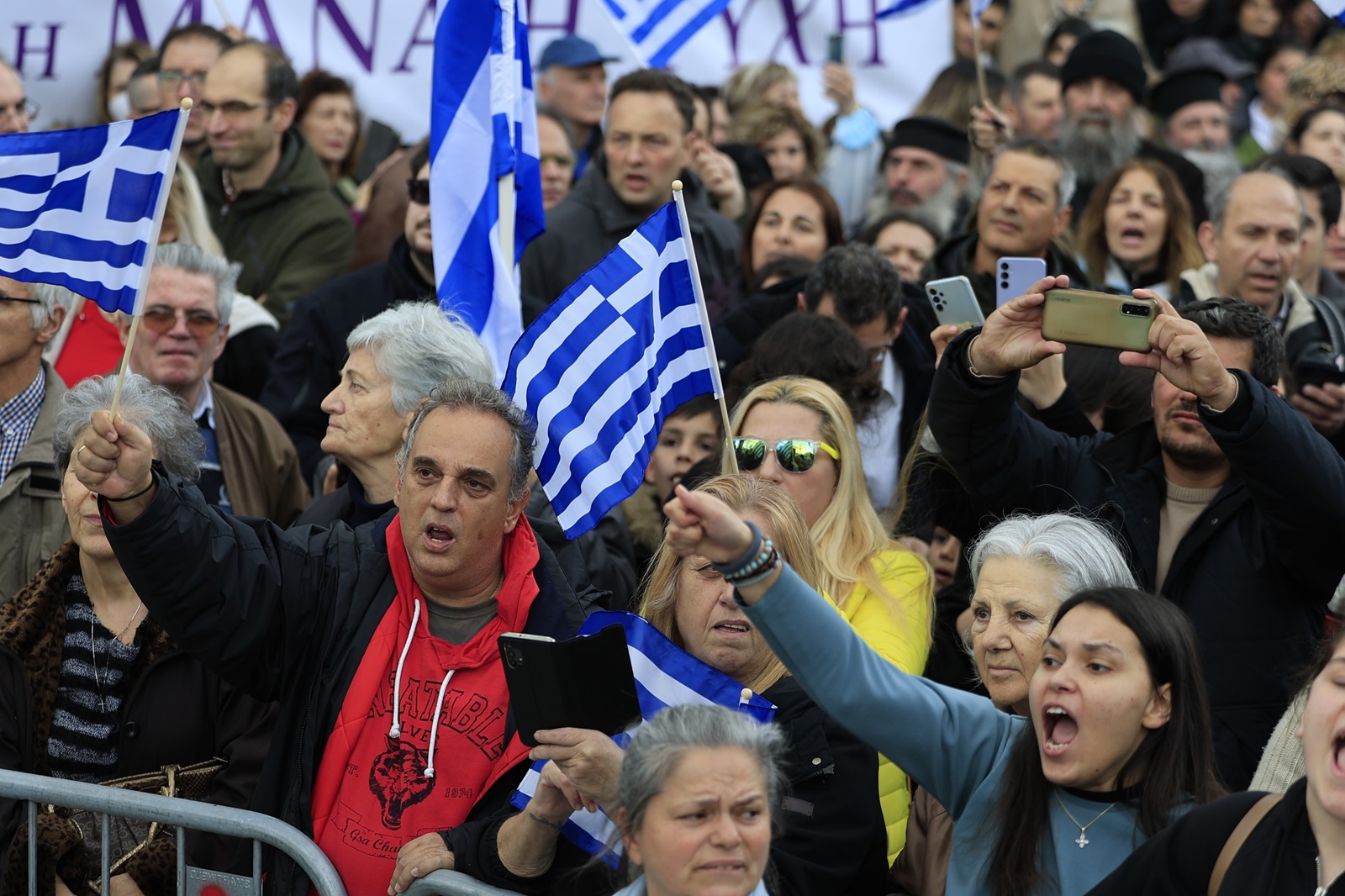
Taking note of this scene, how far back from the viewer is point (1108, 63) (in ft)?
32.0

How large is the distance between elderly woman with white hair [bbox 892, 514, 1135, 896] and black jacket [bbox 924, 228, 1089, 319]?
104 inches

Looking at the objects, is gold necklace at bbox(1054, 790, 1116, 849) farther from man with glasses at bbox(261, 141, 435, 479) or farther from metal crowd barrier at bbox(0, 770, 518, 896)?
man with glasses at bbox(261, 141, 435, 479)

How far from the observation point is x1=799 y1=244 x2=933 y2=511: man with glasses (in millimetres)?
6094

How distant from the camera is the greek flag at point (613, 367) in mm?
4500

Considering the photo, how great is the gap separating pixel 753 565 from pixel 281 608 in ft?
4.69

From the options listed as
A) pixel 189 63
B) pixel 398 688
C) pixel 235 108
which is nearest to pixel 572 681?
pixel 398 688

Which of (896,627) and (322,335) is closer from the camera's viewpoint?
(896,627)

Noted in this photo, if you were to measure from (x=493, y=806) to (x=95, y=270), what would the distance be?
168 centimetres

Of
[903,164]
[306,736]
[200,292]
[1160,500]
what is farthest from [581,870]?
[903,164]

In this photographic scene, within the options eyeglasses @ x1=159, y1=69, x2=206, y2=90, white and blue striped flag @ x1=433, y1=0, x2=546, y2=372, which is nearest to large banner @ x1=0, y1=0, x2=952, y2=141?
eyeglasses @ x1=159, y1=69, x2=206, y2=90

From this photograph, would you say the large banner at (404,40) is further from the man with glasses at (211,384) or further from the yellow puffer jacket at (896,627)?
the yellow puffer jacket at (896,627)

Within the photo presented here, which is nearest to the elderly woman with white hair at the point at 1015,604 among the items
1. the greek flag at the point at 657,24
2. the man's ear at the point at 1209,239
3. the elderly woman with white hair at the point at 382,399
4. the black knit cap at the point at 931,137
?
the elderly woman with white hair at the point at 382,399

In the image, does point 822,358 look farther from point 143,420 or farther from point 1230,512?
point 143,420

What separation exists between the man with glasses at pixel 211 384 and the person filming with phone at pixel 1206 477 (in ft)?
8.22
